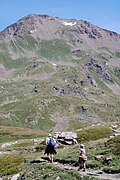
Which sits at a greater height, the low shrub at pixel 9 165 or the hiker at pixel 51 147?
the hiker at pixel 51 147

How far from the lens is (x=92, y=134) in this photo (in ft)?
201

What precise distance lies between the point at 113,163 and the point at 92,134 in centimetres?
2903

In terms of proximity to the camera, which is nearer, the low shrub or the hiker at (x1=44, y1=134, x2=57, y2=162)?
the low shrub

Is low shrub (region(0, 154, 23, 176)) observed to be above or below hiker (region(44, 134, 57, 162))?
below

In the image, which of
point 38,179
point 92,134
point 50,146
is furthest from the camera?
point 92,134

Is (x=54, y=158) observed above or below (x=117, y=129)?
below

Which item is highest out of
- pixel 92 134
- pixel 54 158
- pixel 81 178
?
pixel 92 134

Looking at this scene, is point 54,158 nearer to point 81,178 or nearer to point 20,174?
point 20,174

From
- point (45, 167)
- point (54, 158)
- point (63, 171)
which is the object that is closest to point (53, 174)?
point (63, 171)

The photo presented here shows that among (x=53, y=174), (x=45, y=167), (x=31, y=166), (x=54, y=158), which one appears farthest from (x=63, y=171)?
(x=54, y=158)

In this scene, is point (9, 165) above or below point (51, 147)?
below

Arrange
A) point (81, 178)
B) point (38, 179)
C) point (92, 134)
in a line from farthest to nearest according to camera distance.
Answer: point (92, 134), point (38, 179), point (81, 178)

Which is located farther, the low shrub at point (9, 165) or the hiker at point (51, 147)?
the hiker at point (51, 147)

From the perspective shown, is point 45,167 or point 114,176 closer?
point 114,176
